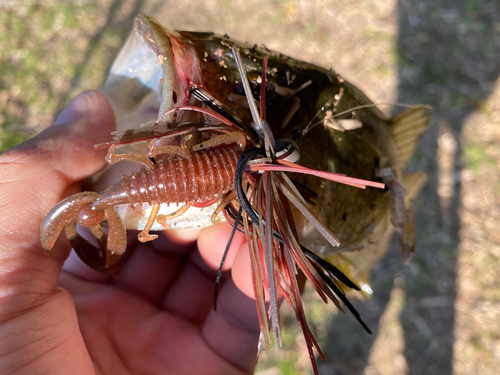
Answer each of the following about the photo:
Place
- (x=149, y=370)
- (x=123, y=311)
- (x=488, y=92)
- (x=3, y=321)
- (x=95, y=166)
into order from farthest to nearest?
1. (x=488, y=92)
2. (x=123, y=311)
3. (x=149, y=370)
4. (x=95, y=166)
5. (x=3, y=321)

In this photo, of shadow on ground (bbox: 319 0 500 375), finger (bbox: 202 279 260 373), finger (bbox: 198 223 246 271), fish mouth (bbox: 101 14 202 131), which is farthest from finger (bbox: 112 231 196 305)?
shadow on ground (bbox: 319 0 500 375)

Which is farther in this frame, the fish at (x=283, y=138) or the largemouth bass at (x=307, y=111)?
the largemouth bass at (x=307, y=111)

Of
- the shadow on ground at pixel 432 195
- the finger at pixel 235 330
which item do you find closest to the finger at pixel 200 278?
the finger at pixel 235 330

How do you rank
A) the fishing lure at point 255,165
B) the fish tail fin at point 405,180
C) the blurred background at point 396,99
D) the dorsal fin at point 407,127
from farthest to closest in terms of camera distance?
the blurred background at point 396,99 < the dorsal fin at point 407,127 < the fish tail fin at point 405,180 < the fishing lure at point 255,165

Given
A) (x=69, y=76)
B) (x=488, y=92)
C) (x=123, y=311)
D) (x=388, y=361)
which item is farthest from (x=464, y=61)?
(x=69, y=76)

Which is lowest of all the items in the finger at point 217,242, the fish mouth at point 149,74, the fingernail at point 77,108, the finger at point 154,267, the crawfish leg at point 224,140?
the finger at point 154,267

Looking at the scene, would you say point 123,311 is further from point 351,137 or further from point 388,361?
point 388,361

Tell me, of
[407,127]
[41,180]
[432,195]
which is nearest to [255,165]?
[41,180]

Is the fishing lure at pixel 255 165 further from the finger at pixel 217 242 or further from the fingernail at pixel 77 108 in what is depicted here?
the finger at pixel 217 242
